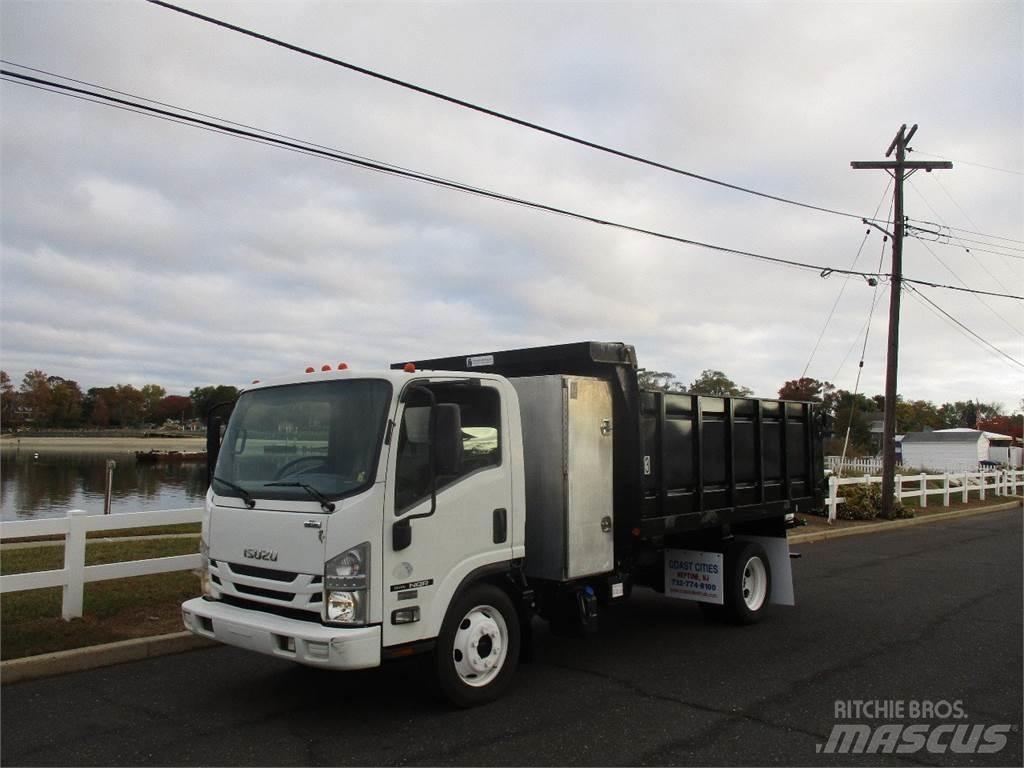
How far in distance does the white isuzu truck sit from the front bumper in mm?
12

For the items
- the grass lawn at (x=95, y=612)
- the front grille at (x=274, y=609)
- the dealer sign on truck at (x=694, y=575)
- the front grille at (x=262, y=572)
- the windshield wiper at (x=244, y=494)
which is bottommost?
the grass lawn at (x=95, y=612)

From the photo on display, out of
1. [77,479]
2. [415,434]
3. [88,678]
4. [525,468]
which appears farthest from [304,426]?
[77,479]

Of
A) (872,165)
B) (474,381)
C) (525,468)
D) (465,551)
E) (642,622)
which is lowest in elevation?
(642,622)

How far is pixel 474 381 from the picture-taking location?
583 centimetres

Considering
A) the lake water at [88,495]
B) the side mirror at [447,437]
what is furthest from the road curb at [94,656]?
the lake water at [88,495]

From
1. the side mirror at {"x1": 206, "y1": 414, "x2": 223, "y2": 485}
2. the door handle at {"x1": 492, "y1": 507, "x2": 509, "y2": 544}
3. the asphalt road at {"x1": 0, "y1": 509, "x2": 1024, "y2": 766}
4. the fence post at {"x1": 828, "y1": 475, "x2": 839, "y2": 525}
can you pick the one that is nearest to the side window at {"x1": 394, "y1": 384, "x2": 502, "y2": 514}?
the door handle at {"x1": 492, "y1": 507, "x2": 509, "y2": 544}

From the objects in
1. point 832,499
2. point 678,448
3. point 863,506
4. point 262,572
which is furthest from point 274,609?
point 863,506

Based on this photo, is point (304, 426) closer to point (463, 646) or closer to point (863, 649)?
point (463, 646)

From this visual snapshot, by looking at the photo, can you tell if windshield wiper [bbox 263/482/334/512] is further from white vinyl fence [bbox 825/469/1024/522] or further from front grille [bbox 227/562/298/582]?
white vinyl fence [bbox 825/469/1024/522]

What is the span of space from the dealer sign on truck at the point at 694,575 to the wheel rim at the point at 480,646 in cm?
299

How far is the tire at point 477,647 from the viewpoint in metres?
5.41

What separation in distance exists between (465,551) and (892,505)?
62.7 ft

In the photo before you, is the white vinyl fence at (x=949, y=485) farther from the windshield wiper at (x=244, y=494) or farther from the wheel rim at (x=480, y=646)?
the windshield wiper at (x=244, y=494)

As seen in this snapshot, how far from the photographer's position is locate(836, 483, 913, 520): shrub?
20.6m
